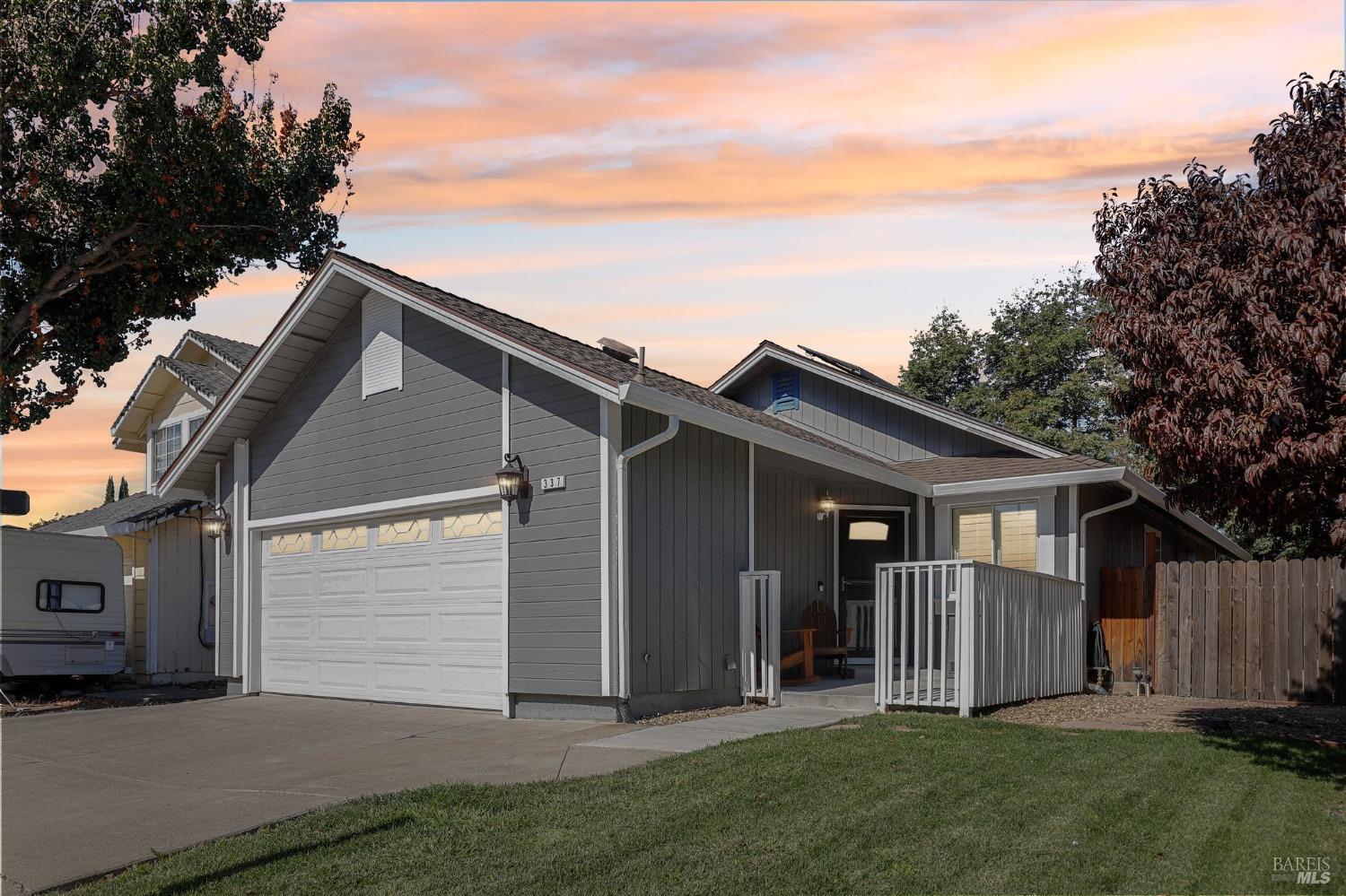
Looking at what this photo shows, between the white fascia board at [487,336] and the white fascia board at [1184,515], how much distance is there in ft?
17.1

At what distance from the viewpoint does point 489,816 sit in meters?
6.86

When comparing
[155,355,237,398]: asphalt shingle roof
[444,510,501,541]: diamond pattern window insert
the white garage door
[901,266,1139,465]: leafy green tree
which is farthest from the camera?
[901,266,1139,465]: leafy green tree

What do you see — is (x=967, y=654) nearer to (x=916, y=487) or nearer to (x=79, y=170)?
(x=916, y=487)

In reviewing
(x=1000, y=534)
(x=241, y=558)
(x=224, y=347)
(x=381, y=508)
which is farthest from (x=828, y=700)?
(x=224, y=347)

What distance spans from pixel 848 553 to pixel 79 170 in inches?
530

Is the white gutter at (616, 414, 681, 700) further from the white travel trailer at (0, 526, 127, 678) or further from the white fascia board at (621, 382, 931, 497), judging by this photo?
the white travel trailer at (0, 526, 127, 678)

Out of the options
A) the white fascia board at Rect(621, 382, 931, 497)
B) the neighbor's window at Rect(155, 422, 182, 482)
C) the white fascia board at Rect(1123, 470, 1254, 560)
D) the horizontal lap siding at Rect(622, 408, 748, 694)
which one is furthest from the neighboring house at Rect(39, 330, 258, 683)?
the white fascia board at Rect(1123, 470, 1254, 560)

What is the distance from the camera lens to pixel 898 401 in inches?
667

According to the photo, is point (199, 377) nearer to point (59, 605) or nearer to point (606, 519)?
point (59, 605)

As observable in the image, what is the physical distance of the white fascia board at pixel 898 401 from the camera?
51.5 ft

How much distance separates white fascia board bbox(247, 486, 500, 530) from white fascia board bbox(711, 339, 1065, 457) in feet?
22.1

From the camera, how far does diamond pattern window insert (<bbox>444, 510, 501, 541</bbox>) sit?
12492 mm

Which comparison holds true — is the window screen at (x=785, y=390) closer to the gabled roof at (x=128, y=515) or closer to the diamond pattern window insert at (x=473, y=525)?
the diamond pattern window insert at (x=473, y=525)

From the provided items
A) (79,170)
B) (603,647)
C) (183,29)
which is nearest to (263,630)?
(603,647)
